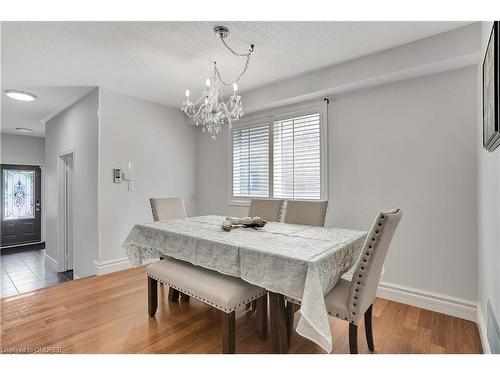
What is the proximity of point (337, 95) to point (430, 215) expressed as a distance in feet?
5.40

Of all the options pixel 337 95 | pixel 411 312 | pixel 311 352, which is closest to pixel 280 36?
pixel 337 95

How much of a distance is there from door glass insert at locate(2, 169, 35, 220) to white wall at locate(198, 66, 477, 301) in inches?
294

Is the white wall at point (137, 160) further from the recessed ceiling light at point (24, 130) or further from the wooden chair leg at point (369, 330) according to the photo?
the recessed ceiling light at point (24, 130)

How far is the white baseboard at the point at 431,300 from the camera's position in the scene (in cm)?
224

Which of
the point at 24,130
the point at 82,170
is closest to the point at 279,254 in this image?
the point at 82,170

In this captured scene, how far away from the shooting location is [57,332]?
203cm

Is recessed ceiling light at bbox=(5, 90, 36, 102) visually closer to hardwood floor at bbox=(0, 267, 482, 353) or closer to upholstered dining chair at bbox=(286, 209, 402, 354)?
hardwood floor at bbox=(0, 267, 482, 353)

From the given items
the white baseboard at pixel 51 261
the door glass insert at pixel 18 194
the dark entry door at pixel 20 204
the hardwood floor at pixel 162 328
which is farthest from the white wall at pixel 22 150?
the hardwood floor at pixel 162 328

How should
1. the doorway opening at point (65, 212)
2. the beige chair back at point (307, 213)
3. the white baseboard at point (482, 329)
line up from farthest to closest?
the doorway opening at point (65, 212) → the beige chair back at point (307, 213) → the white baseboard at point (482, 329)

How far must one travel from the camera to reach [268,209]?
2.97 m

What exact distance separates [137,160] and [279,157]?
213 centimetres

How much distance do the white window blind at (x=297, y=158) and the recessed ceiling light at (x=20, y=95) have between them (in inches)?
143

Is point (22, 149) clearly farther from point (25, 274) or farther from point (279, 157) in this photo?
point (279, 157)
